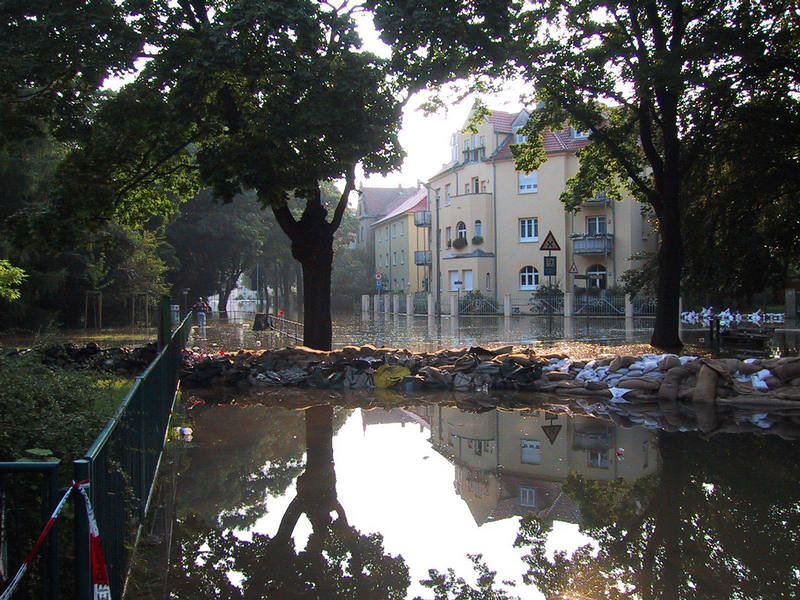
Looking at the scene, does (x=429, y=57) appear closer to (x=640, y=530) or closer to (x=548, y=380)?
(x=548, y=380)

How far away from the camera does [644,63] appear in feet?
52.3

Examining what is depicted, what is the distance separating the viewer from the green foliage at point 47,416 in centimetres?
455

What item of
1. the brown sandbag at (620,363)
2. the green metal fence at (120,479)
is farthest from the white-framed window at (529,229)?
the green metal fence at (120,479)

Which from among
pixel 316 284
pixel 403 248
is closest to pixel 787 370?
pixel 316 284

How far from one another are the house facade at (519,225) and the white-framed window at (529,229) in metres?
0.07

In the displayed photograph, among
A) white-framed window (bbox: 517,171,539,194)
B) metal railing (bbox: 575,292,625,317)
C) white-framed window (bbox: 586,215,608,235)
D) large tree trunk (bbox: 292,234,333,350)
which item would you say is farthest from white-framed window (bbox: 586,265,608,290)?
large tree trunk (bbox: 292,234,333,350)

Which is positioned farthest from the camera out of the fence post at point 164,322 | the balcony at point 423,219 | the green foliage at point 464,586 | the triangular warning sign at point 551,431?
the balcony at point 423,219

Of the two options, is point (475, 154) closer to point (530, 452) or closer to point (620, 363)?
point (620, 363)

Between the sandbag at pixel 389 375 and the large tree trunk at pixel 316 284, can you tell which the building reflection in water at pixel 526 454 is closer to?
the sandbag at pixel 389 375

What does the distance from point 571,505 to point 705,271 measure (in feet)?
49.2

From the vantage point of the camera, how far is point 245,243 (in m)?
48.1

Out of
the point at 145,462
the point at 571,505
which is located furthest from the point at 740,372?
the point at 145,462

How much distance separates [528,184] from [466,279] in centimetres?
846

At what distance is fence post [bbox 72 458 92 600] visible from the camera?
9.64 ft
